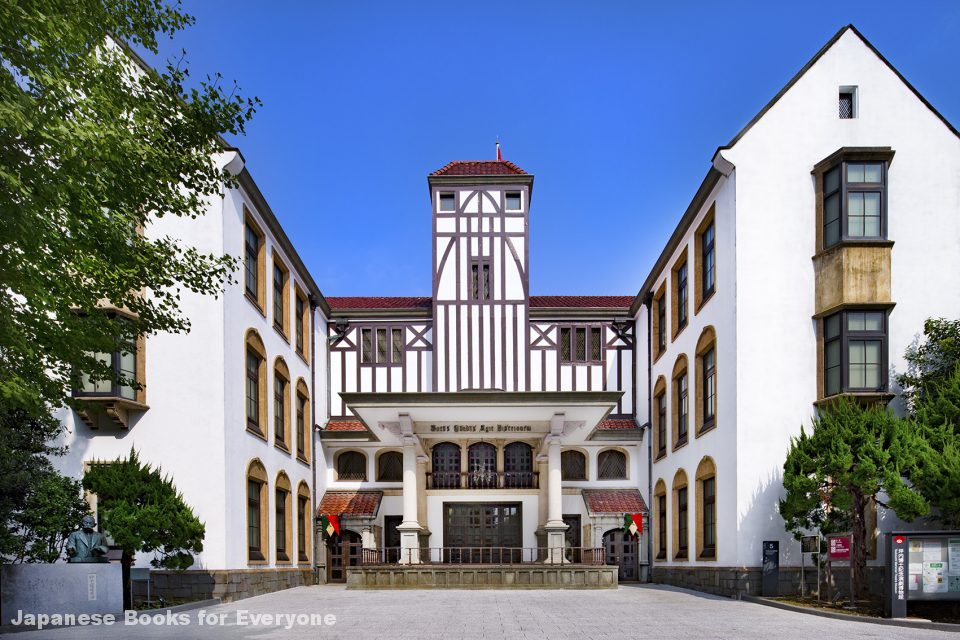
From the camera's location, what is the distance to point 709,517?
22.7 meters

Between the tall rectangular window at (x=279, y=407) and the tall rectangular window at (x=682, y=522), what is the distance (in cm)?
1296

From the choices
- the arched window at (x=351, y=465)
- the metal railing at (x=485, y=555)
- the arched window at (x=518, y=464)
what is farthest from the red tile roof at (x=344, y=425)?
the arched window at (x=518, y=464)

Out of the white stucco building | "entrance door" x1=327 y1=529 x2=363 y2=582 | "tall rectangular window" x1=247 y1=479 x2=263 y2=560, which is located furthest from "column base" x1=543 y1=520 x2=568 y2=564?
"tall rectangular window" x1=247 y1=479 x2=263 y2=560

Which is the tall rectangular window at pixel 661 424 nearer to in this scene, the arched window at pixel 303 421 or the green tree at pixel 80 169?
the arched window at pixel 303 421

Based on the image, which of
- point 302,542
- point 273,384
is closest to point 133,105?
point 273,384

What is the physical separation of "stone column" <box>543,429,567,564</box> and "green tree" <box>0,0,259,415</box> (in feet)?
57.4

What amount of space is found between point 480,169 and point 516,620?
2234cm

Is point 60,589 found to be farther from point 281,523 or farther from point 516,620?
point 281,523

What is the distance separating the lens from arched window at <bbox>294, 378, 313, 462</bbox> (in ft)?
95.7

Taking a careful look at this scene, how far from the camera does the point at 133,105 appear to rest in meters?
11.8

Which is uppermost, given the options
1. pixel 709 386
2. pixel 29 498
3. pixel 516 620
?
pixel 709 386

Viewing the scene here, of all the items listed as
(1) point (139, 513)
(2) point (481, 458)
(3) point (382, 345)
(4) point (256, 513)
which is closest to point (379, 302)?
(3) point (382, 345)

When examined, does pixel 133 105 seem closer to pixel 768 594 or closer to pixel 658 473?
pixel 768 594

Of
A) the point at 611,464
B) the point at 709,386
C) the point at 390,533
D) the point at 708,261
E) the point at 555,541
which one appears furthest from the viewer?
the point at 611,464
